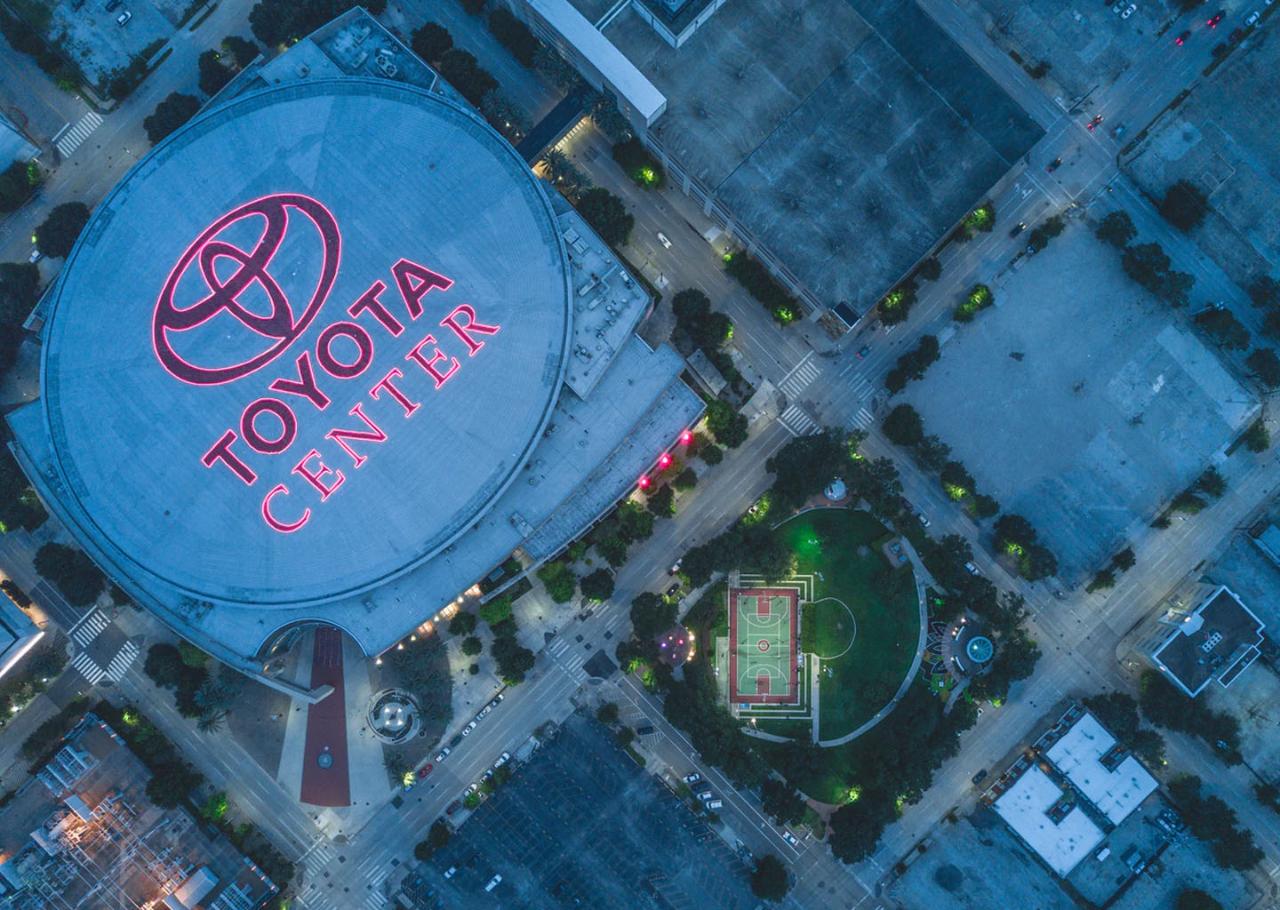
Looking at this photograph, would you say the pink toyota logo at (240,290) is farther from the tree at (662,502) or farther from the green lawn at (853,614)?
the green lawn at (853,614)

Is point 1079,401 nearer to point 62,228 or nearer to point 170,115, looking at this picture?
point 170,115

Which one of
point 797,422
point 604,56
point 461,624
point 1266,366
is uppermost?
point 604,56

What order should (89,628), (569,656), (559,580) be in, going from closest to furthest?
(559,580)
(569,656)
(89,628)

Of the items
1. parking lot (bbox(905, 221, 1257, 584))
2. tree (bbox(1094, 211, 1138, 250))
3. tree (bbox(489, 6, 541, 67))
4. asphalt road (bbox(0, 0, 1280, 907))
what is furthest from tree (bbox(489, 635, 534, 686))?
tree (bbox(1094, 211, 1138, 250))

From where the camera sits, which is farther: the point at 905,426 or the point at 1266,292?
the point at 1266,292

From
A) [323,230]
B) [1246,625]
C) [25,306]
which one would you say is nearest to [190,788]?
[25,306]

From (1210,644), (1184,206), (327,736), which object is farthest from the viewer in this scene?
(327,736)

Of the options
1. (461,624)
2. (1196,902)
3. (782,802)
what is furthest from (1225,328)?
(461,624)
